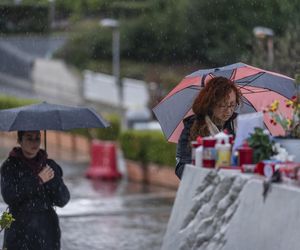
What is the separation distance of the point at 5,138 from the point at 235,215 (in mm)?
22909

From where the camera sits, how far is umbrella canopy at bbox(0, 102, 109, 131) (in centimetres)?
715

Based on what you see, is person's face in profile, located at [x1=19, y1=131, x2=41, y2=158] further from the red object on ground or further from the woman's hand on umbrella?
the red object on ground

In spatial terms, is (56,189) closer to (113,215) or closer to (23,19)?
(113,215)

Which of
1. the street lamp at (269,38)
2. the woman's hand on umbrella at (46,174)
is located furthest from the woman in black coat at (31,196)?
the street lamp at (269,38)

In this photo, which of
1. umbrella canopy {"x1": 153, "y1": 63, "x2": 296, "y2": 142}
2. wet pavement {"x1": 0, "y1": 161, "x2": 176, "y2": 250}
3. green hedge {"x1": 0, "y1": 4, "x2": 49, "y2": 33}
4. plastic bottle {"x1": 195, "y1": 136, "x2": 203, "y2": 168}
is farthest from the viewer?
green hedge {"x1": 0, "y1": 4, "x2": 49, "y2": 33}

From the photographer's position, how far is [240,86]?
25.0ft

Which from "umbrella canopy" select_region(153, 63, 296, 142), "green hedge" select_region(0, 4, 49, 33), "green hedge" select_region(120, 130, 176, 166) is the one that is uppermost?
"green hedge" select_region(0, 4, 49, 33)

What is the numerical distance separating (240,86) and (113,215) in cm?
657

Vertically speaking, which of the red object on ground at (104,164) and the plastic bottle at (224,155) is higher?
the plastic bottle at (224,155)

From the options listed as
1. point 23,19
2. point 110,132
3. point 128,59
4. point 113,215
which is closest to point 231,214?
point 113,215

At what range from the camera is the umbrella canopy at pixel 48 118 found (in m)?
7.15

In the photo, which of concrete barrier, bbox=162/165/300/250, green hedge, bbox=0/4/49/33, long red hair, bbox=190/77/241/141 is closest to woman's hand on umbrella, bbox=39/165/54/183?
long red hair, bbox=190/77/241/141

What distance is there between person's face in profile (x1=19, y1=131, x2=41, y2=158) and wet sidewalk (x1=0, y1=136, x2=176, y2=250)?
3567mm

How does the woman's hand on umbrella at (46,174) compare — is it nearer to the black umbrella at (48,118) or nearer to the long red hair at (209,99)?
the black umbrella at (48,118)
